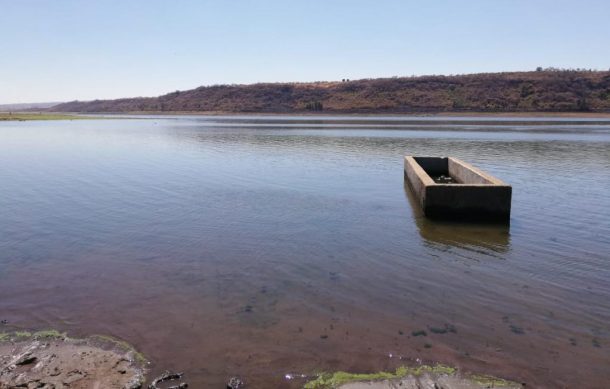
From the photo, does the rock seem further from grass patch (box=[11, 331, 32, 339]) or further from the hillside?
the hillside

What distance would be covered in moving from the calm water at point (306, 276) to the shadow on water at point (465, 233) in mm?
67

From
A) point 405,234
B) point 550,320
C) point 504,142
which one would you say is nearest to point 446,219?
point 405,234

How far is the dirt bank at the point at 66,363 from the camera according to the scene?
4953 millimetres

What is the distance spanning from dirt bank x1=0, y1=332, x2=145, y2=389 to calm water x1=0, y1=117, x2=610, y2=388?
0.26m

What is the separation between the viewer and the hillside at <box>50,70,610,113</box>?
81688 mm

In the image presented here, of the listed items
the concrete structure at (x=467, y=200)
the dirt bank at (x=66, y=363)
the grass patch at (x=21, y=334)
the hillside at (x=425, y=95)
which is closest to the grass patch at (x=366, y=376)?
the dirt bank at (x=66, y=363)

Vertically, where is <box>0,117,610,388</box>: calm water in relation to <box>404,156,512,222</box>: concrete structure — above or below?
below

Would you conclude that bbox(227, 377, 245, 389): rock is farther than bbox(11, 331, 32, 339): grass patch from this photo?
No

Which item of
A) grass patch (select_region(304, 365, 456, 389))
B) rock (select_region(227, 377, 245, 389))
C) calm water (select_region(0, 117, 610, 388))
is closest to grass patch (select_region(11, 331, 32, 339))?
calm water (select_region(0, 117, 610, 388))

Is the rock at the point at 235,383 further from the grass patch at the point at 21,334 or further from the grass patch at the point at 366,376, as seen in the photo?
the grass patch at the point at 21,334

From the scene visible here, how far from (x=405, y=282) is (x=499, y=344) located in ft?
7.08

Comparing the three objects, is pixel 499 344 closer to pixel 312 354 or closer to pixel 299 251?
pixel 312 354

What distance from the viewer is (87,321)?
6.39 m

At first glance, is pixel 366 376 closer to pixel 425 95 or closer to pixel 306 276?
pixel 306 276
